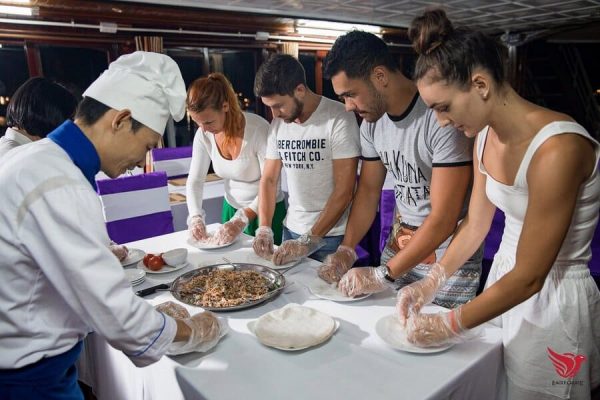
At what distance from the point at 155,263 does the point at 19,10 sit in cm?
375

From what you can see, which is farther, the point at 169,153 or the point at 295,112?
the point at 169,153

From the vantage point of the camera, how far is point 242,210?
7.57 ft

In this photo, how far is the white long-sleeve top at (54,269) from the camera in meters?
0.83

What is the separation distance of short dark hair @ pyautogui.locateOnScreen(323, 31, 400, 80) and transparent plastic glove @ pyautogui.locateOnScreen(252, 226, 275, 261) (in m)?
0.78

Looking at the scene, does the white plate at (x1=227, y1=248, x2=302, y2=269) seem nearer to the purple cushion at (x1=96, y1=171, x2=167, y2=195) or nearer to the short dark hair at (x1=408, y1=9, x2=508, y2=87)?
the short dark hair at (x1=408, y1=9, x2=508, y2=87)

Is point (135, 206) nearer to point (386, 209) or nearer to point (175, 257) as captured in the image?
point (175, 257)

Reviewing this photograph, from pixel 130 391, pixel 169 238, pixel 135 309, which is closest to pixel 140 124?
pixel 135 309

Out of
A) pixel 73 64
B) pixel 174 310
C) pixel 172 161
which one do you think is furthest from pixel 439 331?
pixel 73 64

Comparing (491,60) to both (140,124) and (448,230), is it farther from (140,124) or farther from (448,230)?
(140,124)

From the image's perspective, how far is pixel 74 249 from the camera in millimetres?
837

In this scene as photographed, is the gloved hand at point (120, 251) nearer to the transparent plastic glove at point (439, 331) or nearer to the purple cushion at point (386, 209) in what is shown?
the transparent plastic glove at point (439, 331)

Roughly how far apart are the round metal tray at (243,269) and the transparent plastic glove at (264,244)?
0.50 ft

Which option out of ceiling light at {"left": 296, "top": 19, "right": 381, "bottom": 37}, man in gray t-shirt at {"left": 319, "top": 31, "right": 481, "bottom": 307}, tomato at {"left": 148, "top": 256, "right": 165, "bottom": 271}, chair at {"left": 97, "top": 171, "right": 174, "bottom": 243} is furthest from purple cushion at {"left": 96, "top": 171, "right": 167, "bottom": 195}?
ceiling light at {"left": 296, "top": 19, "right": 381, "bottom": 37}

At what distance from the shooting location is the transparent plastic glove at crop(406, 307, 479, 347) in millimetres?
1075
